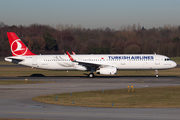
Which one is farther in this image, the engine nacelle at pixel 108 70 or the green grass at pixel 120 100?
the engine nacelle at pixel 108 70

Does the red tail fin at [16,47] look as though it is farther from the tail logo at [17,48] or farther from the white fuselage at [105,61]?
the white fuselage at [105,61]

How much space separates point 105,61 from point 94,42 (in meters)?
105

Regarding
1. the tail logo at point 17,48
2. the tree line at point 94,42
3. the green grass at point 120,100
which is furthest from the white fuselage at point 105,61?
the tree line at point 94,42

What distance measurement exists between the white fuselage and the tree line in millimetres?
61603

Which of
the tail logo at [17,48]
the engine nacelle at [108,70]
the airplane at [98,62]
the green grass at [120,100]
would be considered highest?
the tail logo at [17,48]

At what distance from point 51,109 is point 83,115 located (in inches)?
123

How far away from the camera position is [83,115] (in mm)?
16250

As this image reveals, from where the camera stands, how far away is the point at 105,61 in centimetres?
4453

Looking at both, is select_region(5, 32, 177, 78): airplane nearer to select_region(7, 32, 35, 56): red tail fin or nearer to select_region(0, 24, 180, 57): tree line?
select_region(7, 32, 35, 56): red tail fin

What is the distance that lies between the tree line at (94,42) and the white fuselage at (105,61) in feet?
202

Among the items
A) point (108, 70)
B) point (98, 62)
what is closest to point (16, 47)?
point (98, 62)

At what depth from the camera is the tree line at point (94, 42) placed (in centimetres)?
12038

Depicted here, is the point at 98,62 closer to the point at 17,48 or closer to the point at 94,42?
the point at 17,48

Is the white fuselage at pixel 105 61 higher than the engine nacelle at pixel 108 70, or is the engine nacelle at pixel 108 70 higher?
the white fuselage at pixel 105 61
